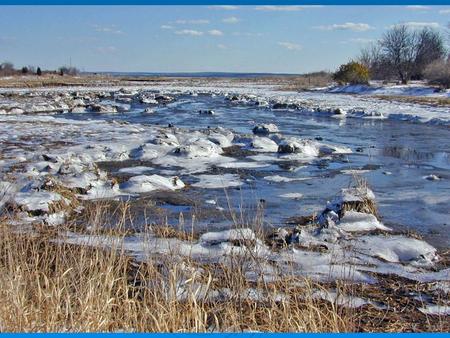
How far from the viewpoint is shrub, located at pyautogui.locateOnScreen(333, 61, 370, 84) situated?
55750 mm

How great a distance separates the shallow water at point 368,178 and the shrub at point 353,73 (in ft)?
115

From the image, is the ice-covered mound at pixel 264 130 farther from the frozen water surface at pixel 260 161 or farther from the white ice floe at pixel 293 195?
the white ice floe at pixel 293 195

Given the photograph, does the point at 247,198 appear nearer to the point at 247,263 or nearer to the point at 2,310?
the point at 247,263

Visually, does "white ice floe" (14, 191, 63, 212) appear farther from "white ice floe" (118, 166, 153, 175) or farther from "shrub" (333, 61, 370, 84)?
"shrub" (333, 61, 370, 84)

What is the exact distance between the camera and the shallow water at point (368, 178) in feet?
26.4

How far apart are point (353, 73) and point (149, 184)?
164 feet

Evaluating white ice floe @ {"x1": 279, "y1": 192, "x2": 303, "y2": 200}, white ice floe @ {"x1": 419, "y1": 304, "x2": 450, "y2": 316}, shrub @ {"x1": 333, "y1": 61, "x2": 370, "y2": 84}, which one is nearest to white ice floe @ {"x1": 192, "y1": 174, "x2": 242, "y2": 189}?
white ice floe @ {"x1": 279, "y1": 192, "x2": 303, "y2": 200}

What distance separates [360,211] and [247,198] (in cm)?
210

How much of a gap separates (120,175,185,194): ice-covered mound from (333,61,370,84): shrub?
46.8 metres

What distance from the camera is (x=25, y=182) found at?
358 inches

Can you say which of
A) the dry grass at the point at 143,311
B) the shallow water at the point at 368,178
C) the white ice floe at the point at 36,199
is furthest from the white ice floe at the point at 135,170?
the dry grass at the point at 143,311

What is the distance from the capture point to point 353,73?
5666 centimetres

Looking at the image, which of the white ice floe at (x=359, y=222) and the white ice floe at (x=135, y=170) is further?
the white ice floe at (x=135, y=170)

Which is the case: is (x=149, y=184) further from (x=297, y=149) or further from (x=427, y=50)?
(x=427, y=50)
